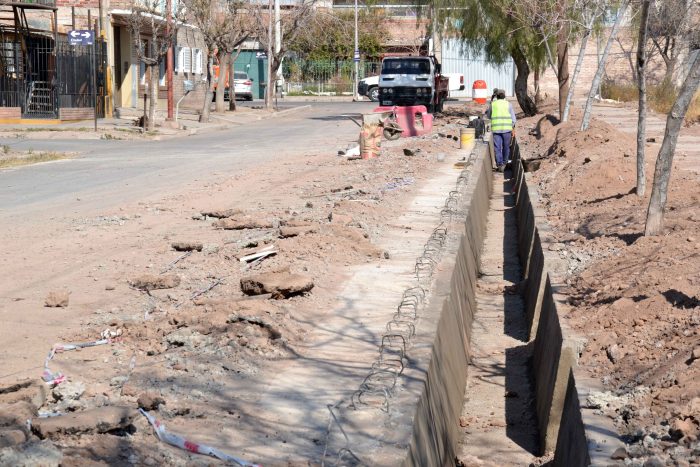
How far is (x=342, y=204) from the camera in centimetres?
1504

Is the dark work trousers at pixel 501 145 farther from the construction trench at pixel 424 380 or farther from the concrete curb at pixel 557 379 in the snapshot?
the concrete curb at pixel 557 379

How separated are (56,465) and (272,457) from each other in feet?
3.92

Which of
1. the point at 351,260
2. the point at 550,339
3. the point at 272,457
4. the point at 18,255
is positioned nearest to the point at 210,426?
the point at 272,457

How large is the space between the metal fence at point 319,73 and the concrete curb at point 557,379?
5881cm

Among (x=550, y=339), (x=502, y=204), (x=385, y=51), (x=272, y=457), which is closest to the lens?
(x=272, y=457)

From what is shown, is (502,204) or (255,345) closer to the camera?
(255,345)

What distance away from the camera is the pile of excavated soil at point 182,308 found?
570 cm

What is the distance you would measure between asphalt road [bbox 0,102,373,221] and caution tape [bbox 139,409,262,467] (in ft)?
31.8

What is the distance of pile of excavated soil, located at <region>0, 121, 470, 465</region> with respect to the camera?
5703 millimetres

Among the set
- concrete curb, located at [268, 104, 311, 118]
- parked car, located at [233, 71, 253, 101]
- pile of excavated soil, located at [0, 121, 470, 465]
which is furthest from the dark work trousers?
parked car, located at [233, 71, 253, 101]

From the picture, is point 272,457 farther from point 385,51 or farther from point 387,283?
point 385,51

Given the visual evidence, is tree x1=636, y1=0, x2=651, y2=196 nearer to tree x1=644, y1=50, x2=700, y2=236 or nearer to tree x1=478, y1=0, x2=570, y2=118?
tree x1=644, y1=50, x2=700, y2=236

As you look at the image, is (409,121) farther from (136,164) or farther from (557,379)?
(557,379)

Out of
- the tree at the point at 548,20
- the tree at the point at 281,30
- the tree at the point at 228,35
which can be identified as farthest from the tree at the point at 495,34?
the tree at the point at 281,30
